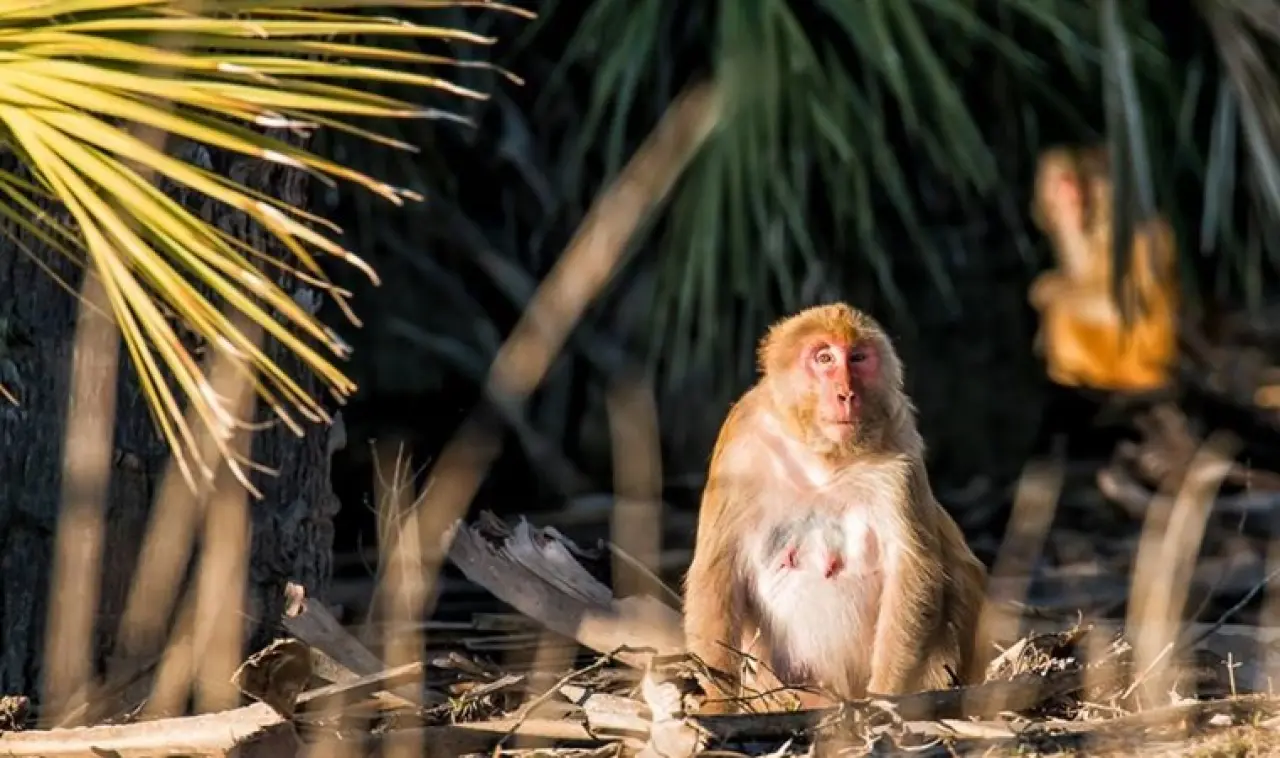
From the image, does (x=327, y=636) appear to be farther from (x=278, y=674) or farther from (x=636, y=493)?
(x=636, y=493)

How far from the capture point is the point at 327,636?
17.6ft

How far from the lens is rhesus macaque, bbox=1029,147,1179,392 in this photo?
9219mm

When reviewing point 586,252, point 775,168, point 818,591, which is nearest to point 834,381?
point 818,591

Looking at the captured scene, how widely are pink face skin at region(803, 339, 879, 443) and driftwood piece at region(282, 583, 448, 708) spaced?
3.33 feet

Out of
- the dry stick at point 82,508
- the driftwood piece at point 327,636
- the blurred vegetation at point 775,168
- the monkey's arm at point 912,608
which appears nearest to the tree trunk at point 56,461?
the dry stick at point 82,508

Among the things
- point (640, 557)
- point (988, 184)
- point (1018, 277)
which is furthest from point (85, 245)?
point (1018, 277)

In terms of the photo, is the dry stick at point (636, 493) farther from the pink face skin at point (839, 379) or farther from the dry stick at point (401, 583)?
the dry stick at point (401, 583)

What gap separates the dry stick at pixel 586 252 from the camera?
7.84m

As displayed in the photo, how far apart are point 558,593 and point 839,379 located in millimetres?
1010

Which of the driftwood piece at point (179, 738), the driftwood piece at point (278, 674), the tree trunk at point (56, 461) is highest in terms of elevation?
the tree trunk at point (56, 461)

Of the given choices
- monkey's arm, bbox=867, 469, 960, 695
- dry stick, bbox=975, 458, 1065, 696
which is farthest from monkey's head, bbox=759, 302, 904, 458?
dry stick, bbox=975, 458, 1065, 696

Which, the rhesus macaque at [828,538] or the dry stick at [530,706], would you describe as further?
the rhesus macaque at [828,538]

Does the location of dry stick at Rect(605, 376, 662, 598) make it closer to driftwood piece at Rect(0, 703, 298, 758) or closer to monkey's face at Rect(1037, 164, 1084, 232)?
driftwood piece at Rect(0, 703, 298, 758)

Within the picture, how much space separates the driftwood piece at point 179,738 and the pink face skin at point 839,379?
150 centimetres
